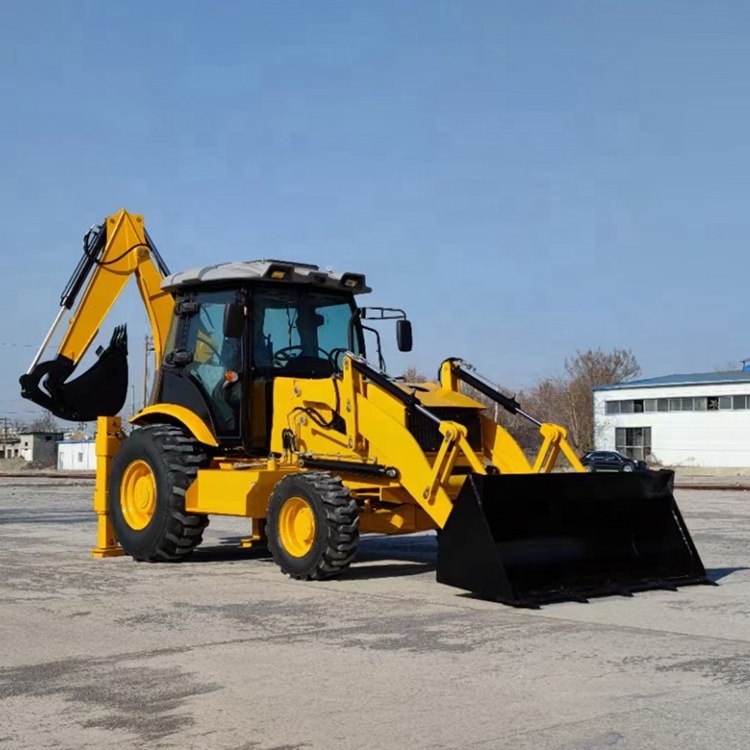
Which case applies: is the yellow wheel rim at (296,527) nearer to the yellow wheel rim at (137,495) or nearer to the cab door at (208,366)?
the cab door at (208,366)

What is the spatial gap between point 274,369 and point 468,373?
2204 mm

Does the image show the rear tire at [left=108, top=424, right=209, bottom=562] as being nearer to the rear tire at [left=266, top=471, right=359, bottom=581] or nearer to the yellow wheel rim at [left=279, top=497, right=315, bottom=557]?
the rear tire at [left=266, top=471, right=359, bottom=581]

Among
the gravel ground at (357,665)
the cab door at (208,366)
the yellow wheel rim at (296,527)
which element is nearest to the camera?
the gravel ground at (357,665)

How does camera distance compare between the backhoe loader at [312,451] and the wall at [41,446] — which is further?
the wall at [41,446]

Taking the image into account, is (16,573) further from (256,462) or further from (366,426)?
(366,426)

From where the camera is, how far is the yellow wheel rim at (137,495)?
12.9m

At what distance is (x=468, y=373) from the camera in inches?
475

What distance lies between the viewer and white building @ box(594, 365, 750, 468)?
59125 millimetres

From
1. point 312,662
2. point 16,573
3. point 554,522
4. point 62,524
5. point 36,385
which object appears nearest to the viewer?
point 312,662

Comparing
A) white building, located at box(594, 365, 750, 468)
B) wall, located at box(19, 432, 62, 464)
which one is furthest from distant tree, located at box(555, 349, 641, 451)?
wall, located at box(19, 432, 62, 464)

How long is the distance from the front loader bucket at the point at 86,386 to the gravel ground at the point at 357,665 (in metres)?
3.21

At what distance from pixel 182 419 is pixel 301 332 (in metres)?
1.69

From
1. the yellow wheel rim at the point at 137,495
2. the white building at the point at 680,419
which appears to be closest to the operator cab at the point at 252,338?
the yellow wheel rim at the point at 137,495

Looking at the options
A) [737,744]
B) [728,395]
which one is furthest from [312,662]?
[728,395]
